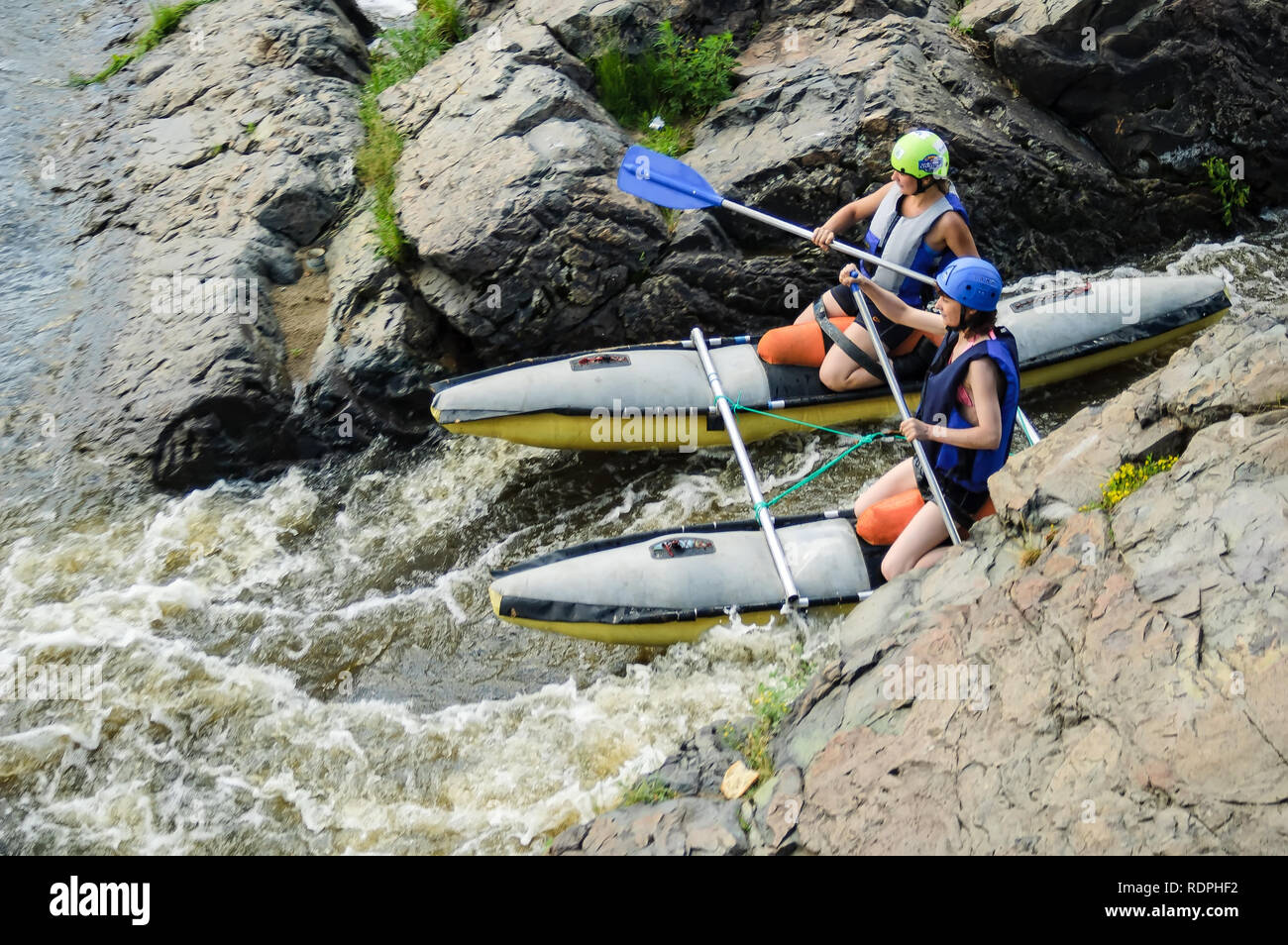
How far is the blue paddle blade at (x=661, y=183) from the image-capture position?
5.72 metres

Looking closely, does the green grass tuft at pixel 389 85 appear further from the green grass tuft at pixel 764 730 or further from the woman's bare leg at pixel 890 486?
the green grass tuft at pixel 764 730

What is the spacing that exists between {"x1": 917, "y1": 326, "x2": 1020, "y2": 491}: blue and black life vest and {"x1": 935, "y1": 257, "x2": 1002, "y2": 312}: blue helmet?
0.14m

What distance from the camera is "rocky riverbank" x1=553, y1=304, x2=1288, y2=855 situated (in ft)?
8.52

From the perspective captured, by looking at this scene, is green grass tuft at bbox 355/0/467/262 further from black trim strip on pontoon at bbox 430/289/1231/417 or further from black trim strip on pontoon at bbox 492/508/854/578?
black trim strip on pontoon at bbox 492/508/854/578

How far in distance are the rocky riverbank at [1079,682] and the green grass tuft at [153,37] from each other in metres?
8.51

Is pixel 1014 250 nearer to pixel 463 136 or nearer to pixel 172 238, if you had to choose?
pixel 463 136

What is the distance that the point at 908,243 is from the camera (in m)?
5.12

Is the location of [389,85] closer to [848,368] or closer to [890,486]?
[848,368]

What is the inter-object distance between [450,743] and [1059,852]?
2.68 metres

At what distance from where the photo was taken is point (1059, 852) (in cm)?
259

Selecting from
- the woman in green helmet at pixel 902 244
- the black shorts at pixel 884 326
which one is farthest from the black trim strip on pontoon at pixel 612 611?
the black shorts at pixel 884 326

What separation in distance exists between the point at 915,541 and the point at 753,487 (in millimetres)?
898

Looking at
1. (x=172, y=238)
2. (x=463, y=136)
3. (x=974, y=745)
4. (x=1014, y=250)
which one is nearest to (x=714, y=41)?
(x=463, y=136)

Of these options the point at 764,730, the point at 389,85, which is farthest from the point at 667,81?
the point at 764,730
